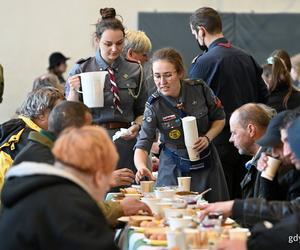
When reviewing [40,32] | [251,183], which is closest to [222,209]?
[251,183]

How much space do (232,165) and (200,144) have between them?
0.98 meters

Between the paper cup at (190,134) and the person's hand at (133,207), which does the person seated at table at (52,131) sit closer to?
the person's hand at (133,207)

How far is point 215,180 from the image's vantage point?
4.32 meters

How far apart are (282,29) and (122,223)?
718 cm

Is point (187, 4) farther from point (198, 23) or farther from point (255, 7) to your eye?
point (198, 23)

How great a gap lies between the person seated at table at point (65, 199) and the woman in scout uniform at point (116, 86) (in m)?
2.27

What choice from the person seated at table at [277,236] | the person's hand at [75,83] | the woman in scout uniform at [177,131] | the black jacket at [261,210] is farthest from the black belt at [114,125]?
the person seated at table at [277,236]

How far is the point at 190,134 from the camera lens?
13.7ft

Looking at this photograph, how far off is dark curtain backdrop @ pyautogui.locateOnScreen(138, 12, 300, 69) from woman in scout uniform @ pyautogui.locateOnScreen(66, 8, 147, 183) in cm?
506

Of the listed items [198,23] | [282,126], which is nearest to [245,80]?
[198,23]

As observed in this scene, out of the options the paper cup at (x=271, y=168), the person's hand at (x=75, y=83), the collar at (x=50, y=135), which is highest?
the person's hand at (x=75, y=83)

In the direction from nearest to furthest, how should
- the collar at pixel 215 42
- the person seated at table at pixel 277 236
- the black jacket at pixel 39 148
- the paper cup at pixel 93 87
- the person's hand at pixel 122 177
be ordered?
the person seated at table at pixel 277 236, the black jacket at pixel 39 148, the person's hand at pixel 122 177, the paper cup at pixel 93 87, the collar at pixel 215 42

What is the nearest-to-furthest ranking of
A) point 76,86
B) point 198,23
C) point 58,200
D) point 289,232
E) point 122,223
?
point 58,200 < point 289,232 < point 122,223 < point 76,86 < point 198,23

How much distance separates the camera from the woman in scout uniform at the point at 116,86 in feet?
15.2
